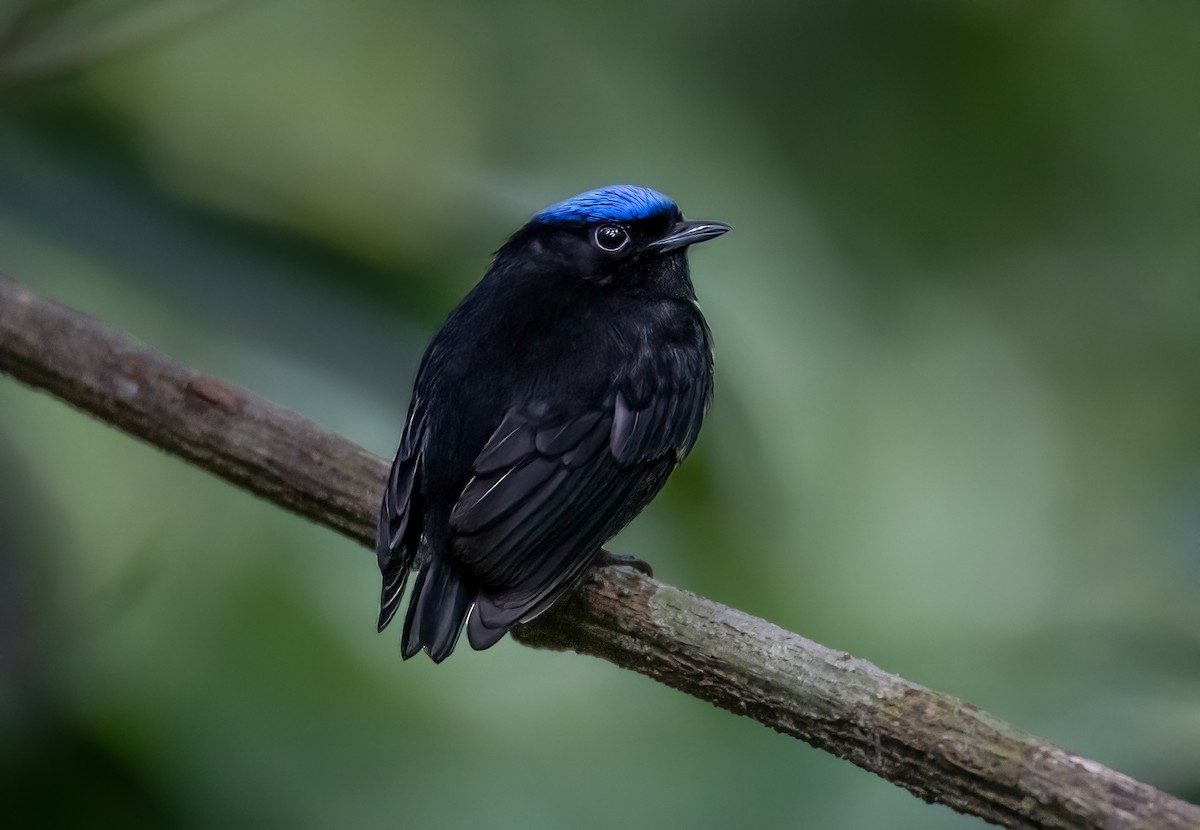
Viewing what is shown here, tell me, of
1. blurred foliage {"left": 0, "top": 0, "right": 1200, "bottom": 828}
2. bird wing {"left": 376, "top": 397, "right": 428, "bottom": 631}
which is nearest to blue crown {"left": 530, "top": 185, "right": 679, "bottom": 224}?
blurred foliage {"left": 0, "top": 0, "right": 1200, "bottom": 828}

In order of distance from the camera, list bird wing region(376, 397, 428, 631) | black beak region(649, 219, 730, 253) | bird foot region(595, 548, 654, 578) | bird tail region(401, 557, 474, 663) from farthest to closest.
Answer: black beak region(649, 219, 730, 253), bird foot region(595, 548, 654, 578), bird wing region(376, 397, 428, 631), bird tail region(401, 557, 474, 663)

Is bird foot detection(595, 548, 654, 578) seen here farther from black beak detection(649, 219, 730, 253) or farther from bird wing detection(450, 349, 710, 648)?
black beak detection(649, 219, 730, 253)

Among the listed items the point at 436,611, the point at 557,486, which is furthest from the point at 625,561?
the point at 436,611

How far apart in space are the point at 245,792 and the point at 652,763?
106 centimetres

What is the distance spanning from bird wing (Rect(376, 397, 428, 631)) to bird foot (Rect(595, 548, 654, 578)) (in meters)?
0.41

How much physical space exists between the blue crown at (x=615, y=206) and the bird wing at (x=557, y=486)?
0.44 meters

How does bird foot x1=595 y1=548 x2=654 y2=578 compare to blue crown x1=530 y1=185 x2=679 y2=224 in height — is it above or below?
below

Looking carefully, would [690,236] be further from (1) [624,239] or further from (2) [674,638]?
(2) [674,638]

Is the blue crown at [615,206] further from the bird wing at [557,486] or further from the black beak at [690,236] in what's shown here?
the bird wing at [557,486]

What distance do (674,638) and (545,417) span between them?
25.8 inches

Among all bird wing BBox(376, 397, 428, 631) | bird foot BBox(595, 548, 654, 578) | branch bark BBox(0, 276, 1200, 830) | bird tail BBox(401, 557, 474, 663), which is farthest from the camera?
bird foot BBox(595, 548, 654, 578)

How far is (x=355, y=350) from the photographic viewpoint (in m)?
3.35

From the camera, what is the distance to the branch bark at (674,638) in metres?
2.16

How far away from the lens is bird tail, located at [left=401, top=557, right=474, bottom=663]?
269 centimetres
